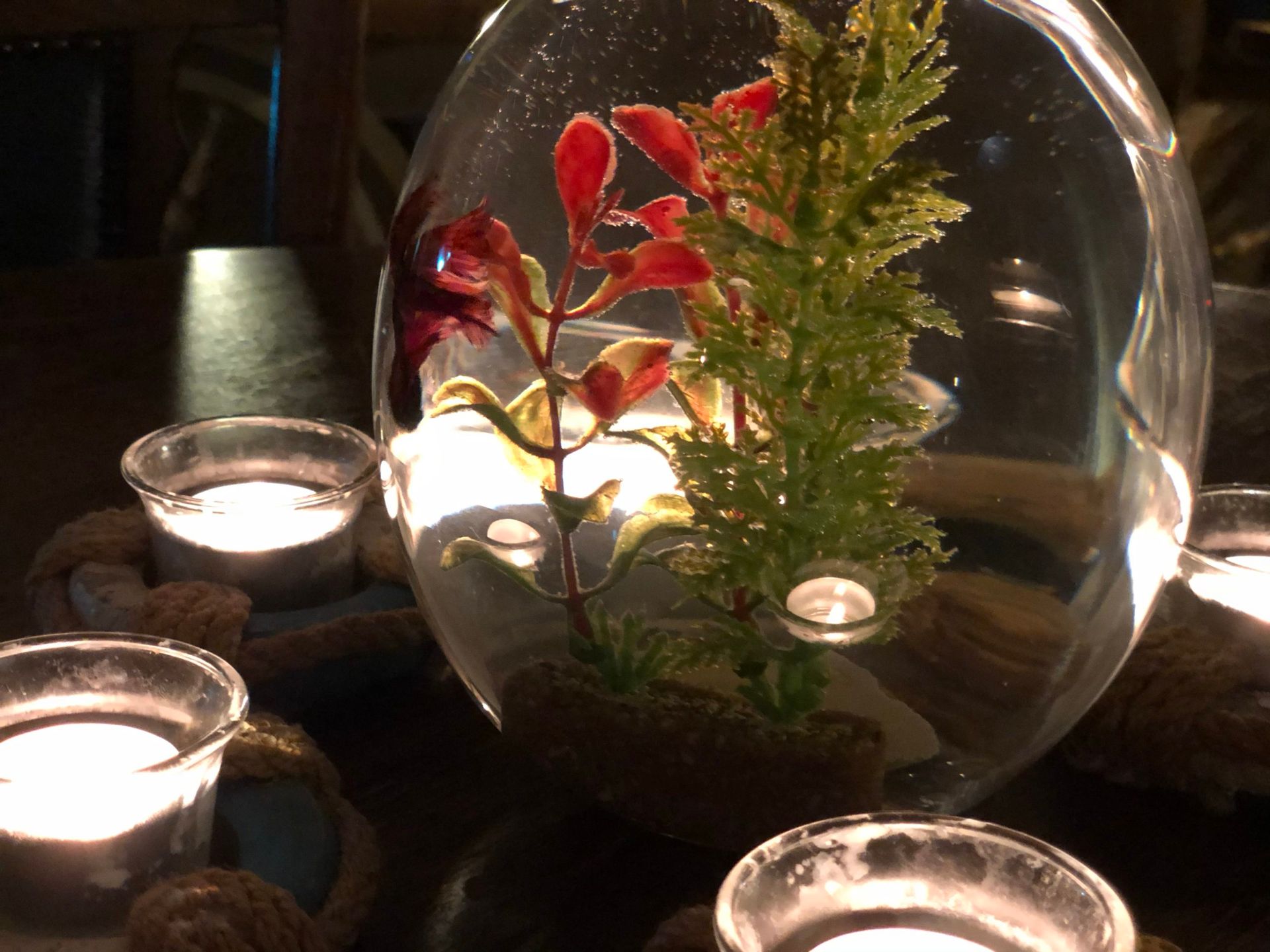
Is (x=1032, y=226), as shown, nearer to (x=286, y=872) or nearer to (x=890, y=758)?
(x=890, y=758)

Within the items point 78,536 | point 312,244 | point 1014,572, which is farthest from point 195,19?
point 1014,572

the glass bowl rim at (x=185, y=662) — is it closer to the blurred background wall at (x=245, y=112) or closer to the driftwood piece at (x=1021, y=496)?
the driftwood piece at (x=1021, y=496)

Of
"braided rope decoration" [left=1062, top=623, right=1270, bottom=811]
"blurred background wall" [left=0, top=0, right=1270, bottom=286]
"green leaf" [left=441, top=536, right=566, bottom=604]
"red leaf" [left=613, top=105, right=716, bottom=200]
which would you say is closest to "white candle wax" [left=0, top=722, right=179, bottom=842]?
"green leaf" [left=441, top=536, right=566, bottom=604]

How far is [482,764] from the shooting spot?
1.69ft

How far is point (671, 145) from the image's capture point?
413 mm

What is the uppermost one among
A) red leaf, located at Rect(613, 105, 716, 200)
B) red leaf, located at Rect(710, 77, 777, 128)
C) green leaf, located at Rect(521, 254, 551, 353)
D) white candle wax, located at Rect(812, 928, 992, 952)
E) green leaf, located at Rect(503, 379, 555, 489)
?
red leaf, located at Rect(710, 77, 777, 128)

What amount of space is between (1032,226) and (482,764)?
10.6 inches

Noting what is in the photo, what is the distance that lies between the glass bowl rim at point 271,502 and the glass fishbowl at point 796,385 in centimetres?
11

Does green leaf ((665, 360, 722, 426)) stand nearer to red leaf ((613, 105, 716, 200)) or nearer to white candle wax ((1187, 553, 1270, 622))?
red leaf ((613, 105, 716, 200))

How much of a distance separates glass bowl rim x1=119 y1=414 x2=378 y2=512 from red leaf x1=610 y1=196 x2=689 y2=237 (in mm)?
153

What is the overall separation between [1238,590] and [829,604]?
0.22m

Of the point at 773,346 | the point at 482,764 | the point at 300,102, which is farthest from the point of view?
the point at 300,102

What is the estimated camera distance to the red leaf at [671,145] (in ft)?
1.35

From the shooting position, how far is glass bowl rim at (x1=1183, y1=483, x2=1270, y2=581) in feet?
1.70
